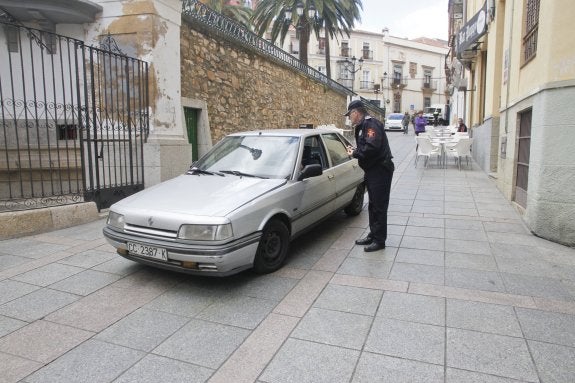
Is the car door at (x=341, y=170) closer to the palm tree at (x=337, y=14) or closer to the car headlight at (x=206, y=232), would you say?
the car headlight at (x=206, y=232)

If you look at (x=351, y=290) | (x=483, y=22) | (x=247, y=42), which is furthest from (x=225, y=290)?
(x=483, y=22)

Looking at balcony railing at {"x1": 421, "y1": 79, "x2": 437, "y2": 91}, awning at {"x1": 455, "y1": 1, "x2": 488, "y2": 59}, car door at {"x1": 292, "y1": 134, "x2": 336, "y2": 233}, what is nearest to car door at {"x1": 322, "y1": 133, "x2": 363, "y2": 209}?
car door at {"x1": 292, "y1": 134, "x2": 336, "y2": 233}

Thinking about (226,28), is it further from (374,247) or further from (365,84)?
(365,84)

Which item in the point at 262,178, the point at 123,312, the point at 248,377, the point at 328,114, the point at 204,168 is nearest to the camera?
the point at 248,377

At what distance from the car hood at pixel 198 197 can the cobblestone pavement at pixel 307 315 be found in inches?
29.7

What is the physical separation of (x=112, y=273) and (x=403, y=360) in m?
3.08

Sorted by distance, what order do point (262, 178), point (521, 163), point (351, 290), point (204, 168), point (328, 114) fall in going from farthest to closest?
point (328, 114)
point (521, 163)
point (204, 168)
point (262, 178)
point (351, 290)

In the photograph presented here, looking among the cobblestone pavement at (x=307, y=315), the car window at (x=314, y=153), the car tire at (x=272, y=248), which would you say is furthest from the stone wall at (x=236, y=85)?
the car tire at (x=272, y=248)

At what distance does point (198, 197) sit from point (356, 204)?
3466mm

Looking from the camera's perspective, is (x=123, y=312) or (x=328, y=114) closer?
(x=123, y=312)

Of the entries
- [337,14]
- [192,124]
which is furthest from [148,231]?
[337,14]

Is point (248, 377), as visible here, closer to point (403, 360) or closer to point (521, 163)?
point (403, 360)

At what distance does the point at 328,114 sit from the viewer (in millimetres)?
22844

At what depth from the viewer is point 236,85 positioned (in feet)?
37.6
